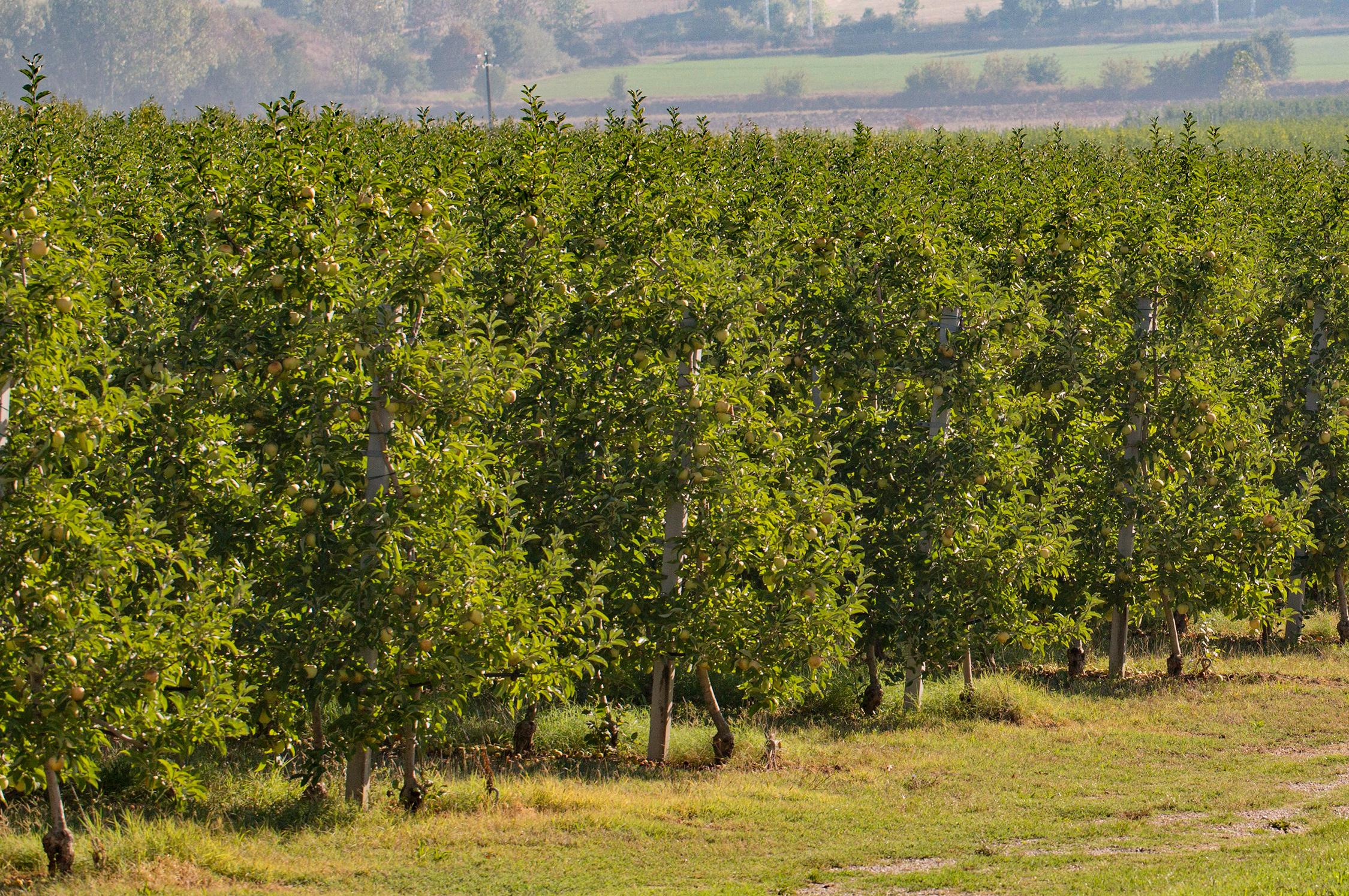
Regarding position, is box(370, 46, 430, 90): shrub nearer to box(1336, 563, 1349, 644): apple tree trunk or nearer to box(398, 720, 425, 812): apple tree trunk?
box(1336, 563, 1349, 644): apple tree trunk

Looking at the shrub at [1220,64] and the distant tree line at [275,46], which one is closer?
the distant tree line at [275,46]

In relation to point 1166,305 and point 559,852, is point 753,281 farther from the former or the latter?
point 1166,305

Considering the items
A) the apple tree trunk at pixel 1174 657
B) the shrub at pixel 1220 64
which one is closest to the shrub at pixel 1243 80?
the shrub at pixel 1220 64

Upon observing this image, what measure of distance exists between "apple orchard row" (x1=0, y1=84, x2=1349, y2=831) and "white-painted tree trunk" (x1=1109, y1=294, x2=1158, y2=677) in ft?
0.24

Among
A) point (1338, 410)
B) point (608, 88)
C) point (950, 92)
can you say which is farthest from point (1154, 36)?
point (1338, 410)

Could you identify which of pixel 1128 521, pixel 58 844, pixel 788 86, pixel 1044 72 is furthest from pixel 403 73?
pixel 58 844

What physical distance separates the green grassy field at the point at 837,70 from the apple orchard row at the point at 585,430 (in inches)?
5438

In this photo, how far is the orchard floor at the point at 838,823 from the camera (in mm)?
10219

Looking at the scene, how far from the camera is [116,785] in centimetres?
1259

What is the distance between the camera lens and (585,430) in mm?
13633

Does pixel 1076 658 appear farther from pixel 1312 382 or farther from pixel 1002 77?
pixel 1002 77

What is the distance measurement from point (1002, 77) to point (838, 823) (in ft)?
476

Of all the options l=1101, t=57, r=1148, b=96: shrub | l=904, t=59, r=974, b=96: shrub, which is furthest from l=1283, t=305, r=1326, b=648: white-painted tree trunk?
l=1101, t=57, r=1148, b=96: shrub

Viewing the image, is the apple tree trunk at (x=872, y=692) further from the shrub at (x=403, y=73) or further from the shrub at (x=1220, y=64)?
the shrub at (x=403, y=73)
